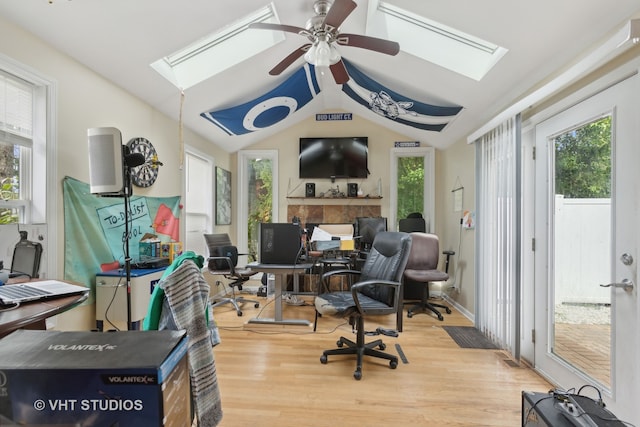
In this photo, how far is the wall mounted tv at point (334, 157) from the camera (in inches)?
195

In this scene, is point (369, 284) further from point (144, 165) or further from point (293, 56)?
point (144, 165)

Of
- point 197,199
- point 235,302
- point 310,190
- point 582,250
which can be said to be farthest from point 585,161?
point 197,199

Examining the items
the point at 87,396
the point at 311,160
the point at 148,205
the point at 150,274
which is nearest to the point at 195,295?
the point at 87,396

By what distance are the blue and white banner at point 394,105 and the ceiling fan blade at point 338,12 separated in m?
1.53

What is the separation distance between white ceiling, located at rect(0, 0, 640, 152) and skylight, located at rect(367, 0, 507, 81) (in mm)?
92

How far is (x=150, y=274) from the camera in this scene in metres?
2.44

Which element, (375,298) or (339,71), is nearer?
(375,298)

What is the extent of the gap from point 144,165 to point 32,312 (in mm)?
2239

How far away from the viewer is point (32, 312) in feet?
3.14

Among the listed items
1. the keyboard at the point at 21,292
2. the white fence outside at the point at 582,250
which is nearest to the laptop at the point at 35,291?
the keyboard at the point at 21,292

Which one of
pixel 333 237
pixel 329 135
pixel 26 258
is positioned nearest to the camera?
pixel 26 258

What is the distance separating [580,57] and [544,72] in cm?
31

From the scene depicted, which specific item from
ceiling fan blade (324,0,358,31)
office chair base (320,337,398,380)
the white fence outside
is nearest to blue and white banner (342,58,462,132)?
ceiling fan blade (324,0,358,31)

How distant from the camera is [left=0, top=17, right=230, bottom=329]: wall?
1853 millimetres
